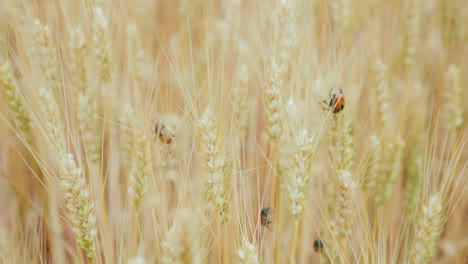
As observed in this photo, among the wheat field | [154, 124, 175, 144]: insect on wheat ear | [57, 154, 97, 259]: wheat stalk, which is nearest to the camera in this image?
[57, 154, 97, 259]: wheat stalk

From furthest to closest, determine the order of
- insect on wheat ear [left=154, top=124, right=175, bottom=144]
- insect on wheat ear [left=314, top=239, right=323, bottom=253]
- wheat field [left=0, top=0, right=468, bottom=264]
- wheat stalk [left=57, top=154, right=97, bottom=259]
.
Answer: insect on wheat ear [left=314, top=239, right=323, bottom=253] < insect on wheat ear [left=154, top=124, right=175, bottom=144] < wheat field [left=0, top=0, right=468, bottom=264] < wheat stalk [left=57, top=154, right=97, bottom=259]

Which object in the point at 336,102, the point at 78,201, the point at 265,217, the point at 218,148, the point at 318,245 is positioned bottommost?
the point at 318,245

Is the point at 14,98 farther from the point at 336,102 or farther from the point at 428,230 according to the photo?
the point at 428,230

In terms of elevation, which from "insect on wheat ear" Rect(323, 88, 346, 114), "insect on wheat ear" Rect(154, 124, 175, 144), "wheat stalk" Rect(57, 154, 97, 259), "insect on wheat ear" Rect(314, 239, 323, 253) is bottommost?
"insect on wheat ear" Rect(314, 239, 323, 253)

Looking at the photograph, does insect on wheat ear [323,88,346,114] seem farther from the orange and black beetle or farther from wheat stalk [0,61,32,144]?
wheat stalk [0,61,32,144]

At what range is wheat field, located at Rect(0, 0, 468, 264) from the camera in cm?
134

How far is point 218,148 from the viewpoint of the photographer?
1.29 m

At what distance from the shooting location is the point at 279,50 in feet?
4.98

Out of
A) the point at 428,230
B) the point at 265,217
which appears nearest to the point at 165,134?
the point at 265,217

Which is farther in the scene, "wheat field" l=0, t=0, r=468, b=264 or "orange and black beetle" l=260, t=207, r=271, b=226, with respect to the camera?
"orange and black beetle" l=260, t=207, r=271, b=226

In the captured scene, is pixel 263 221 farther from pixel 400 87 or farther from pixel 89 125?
pixel 400 87

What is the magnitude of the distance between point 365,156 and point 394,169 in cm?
31

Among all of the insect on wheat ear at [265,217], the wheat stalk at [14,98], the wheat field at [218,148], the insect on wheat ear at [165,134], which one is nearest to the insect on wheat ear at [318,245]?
the wheat field at [218,148]

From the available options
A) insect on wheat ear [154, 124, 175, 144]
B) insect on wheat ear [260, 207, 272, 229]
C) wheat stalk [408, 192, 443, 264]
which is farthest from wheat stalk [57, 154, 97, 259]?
wheat stalk [408, 192, 443, 264]
